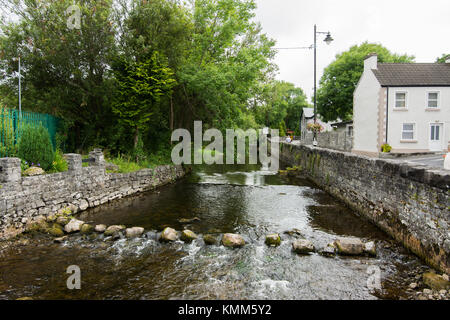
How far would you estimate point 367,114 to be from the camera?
69.7 feet

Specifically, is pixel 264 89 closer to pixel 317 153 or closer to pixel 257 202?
pixel 317 153

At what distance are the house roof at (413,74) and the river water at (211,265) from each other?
48.0ft

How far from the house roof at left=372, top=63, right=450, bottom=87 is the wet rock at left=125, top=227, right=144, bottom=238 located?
1958cm

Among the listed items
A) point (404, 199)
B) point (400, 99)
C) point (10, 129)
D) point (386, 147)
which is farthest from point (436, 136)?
point (10, 129)

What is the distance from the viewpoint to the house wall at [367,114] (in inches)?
790

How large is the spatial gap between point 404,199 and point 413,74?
17600mm

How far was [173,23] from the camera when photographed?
51.6 ft

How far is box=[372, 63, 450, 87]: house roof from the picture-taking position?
19.2 meters

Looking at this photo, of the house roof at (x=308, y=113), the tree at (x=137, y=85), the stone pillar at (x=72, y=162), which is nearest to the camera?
the stone pillar at (x=72, y=162)

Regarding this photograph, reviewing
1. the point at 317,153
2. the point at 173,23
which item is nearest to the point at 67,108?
the point at 173,23

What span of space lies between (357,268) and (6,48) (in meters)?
18.0

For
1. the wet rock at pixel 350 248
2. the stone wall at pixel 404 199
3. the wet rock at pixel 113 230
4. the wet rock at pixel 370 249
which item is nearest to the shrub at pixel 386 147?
the stone wall at pixel 404 199

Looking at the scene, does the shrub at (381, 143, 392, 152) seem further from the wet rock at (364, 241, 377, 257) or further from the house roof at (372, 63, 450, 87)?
the wet rock at (364, 241, 377, 257)

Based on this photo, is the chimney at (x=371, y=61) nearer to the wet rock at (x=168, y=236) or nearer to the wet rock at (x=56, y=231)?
the wet rock at (x=168, y=236)
